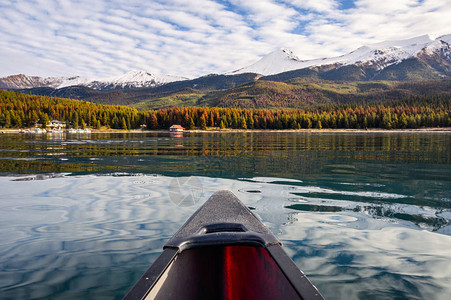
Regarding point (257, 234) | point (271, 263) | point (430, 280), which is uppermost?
point (257, 234)

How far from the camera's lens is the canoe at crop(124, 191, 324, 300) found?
4.29 metres

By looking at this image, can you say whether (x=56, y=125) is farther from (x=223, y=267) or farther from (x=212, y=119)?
(x=223, y=267)

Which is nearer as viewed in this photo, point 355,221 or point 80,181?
point 355,221

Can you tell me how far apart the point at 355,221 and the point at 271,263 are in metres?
6.25

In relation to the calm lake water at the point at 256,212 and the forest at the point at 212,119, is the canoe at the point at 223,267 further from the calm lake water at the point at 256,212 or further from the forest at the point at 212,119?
the forest at the point at 212,119

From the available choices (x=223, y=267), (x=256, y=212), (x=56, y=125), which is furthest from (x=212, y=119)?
(x=223, y=267)

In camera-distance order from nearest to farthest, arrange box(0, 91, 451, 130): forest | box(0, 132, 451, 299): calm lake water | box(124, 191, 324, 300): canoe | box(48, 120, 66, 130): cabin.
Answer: box(124, 191, 324, 300): canoe, box(0, 132, 451, 299): calm lake water, box(0, 91, 451, 130): forest, box(48, 120, 66, 130): cabin

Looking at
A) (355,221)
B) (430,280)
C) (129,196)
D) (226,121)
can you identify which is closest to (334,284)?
(430,280)

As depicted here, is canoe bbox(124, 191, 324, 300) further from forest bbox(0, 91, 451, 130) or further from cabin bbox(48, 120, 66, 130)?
cabin bbox(48, 120, 66, 130)

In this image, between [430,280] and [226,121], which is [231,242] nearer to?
[430,280]

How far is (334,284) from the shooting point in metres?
6.11

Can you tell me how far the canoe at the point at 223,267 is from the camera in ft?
14.1

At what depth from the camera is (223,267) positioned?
5711mm

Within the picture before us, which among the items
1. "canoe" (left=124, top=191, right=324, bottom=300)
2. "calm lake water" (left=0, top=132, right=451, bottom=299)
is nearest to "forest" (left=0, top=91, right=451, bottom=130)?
"calm lake water" (left=0, top=132, right=451, bottom=299)
